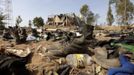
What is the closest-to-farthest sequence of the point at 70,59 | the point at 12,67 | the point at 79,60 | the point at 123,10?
the point at 12,67
the point at 79,60
the point at 70,59
the point at 123,10

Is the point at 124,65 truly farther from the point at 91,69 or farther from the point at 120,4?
the point at 120,4

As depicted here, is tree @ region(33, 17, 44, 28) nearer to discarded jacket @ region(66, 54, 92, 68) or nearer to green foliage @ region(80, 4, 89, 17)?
green foliage @ region(80, 4, 89, 17)

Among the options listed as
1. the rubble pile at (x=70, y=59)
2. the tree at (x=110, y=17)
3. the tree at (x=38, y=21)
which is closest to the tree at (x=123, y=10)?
the tree at (x=110, y=17)

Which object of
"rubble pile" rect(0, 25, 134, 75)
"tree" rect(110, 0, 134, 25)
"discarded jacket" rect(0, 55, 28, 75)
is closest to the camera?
"discarded jacket" rect(0, 55, 28, 75)

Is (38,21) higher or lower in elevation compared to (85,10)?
lower

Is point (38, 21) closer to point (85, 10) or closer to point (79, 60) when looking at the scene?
point (85, 10)

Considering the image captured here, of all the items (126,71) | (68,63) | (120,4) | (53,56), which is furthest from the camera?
(120,4)

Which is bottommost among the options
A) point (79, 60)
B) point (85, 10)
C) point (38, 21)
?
point (38, 21)

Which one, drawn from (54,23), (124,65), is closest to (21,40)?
(124,65)

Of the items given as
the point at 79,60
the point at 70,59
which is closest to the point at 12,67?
the point at 70,59

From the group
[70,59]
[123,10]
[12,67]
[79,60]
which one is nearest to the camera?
[12,67]

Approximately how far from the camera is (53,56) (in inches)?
335

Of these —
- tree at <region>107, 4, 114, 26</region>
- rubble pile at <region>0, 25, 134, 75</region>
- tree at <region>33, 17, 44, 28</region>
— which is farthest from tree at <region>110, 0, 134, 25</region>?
rubble pile at <region>0, 25, 134, 75</region>

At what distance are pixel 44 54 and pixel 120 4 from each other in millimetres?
31517
